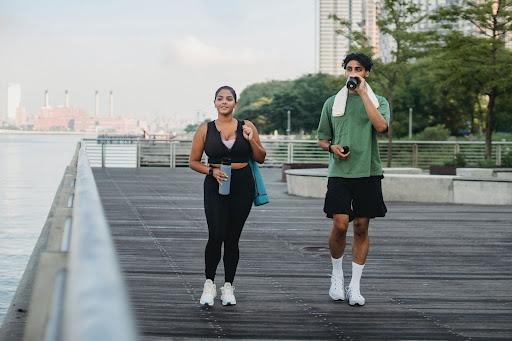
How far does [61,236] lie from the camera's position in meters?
5.12

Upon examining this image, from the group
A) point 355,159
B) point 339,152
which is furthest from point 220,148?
point 355,159

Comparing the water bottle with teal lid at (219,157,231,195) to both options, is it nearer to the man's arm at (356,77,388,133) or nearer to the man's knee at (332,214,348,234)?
the man's knee at (332,214,348,234)

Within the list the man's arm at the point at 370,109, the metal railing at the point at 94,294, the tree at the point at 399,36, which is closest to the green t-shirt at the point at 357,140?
the man's arm at the point at 370,109

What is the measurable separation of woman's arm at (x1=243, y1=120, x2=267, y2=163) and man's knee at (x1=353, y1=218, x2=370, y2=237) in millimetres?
896

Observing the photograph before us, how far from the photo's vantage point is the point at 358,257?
798cm

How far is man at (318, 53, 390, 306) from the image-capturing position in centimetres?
769

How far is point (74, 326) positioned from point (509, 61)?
3091cm

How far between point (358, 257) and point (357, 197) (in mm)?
478

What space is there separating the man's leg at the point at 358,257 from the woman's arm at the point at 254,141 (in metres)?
0.91

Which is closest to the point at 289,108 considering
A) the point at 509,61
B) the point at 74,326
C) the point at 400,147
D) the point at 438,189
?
the point at 400,147

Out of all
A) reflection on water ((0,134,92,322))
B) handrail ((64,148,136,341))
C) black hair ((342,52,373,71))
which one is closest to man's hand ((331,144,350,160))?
black hair ((342,52,373,71))

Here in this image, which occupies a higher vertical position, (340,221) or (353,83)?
(353,83)

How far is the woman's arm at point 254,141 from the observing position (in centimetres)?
745

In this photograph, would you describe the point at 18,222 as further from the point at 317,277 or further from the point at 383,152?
the point at 317,277
